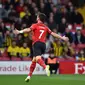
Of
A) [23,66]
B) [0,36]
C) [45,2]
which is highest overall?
[45,2]

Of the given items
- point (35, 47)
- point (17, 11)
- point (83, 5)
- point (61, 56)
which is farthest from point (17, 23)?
point (35, 47)

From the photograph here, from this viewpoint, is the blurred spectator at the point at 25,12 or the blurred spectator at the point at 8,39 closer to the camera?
the blurred spectator at the point at 8,39

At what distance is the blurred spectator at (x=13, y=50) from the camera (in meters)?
21.3

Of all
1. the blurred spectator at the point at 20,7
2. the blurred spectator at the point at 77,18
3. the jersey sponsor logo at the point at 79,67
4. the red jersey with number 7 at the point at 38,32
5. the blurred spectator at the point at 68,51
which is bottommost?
the jersey sponsor logo at the point at 79,67

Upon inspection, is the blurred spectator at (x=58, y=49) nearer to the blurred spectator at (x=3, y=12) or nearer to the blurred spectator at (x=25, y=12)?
the blurred spectator at (x=25, y=12)

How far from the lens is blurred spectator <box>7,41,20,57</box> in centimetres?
2131

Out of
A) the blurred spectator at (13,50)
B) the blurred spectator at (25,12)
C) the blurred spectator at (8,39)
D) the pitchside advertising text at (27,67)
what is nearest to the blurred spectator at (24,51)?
the blurred spectator at (13,50)

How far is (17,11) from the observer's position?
2430 cm

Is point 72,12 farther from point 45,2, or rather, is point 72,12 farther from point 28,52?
point 28,52

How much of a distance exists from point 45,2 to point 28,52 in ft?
15.3

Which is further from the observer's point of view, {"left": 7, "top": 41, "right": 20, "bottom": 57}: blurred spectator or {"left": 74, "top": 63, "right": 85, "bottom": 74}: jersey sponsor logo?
{"left": 74, "top": 63, "right": 85, "bottom": 74}: jersey sponsor logo

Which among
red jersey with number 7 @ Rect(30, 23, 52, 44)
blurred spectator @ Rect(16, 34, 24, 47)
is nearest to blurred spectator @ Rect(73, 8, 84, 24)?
blurred spectator @ Rect(16, 34, 24, 47)

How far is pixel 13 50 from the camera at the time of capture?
2134 cm

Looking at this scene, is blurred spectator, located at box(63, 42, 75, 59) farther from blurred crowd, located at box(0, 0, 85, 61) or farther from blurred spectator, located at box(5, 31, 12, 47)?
blurred spectator, located at box(5, 31, 12, 47)
